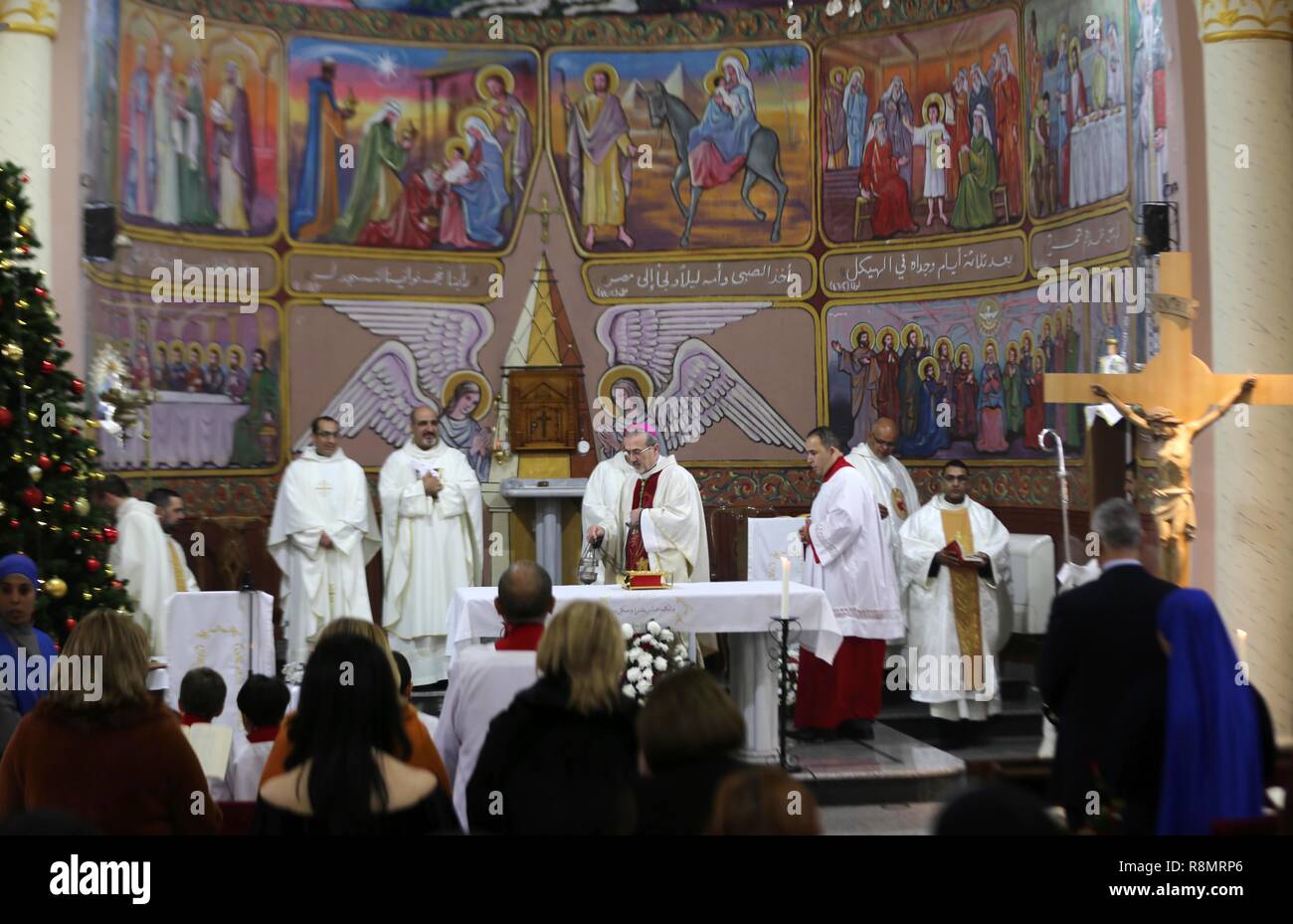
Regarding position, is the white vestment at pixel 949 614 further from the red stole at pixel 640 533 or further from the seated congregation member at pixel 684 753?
the seated congregation member at pixel 684 753

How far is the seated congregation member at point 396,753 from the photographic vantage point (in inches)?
144

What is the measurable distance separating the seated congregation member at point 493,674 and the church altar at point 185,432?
24.8 feet

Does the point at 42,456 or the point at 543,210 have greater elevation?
the point at 543,210

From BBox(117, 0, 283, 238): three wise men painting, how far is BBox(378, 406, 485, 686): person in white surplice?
2.88 metres

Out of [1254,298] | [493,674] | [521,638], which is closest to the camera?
[493,674]

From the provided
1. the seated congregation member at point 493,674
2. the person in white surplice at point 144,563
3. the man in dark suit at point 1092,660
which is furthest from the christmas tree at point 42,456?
the man in dark suit at point 1092,660

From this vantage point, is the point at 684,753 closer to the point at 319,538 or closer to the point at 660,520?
the point at 660,520

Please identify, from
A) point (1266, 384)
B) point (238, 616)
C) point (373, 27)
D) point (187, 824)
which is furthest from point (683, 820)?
point (373, 27)

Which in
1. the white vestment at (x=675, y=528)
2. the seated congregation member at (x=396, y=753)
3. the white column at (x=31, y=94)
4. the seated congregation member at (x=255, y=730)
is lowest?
the seated congregation member at (x=255, y=730)

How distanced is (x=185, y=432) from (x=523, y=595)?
821cm

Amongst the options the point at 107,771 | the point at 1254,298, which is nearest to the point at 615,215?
the point at 1254,298

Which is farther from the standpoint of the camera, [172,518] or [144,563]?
[172,518]

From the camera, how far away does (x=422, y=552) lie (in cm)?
1175

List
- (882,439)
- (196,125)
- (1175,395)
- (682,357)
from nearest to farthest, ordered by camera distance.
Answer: (1175,395)
(882,439)
(196,125)
(682,357)
